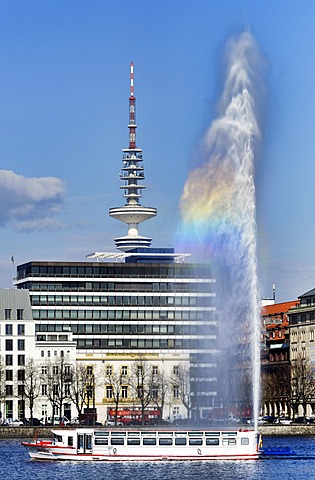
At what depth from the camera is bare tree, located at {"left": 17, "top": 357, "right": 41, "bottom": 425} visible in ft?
583

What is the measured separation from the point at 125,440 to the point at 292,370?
8452 cm

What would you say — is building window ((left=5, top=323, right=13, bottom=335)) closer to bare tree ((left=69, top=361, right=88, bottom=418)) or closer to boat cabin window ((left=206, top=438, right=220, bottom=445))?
bare tree ((left=69, top=361, right=88, bottom=418))

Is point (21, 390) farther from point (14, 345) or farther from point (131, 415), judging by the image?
point (131, 415)

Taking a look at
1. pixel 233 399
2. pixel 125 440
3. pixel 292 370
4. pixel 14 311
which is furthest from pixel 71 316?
pixel 125 440

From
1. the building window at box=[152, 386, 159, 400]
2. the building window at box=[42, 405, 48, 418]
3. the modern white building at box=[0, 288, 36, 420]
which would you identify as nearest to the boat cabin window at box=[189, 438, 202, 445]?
the modern white building at box=[0, 288, 36, 420]

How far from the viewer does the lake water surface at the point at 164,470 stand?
97.9 m

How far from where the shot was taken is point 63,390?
7274 inches

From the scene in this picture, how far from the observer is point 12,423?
568 feet

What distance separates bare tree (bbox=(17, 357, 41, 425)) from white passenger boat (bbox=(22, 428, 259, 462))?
6310cm

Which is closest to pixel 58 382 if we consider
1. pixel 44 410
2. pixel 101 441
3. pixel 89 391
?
pixel 89 391

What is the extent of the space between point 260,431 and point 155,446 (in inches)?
1836

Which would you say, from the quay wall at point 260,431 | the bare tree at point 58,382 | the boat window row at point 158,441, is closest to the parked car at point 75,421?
the bare tree at point 58,382

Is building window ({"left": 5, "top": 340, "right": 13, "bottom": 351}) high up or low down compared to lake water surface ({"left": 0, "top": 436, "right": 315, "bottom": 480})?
up

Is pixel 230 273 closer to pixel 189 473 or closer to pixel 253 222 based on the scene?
pixel 253 222
